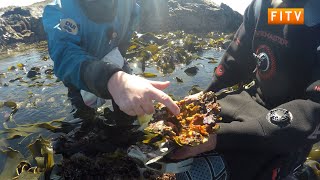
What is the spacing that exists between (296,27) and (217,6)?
10.1 m

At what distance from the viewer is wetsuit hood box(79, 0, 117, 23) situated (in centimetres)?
222

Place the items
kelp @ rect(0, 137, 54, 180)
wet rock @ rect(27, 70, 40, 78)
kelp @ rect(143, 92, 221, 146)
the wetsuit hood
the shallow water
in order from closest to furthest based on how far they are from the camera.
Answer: kelp @ rect(143, 92, 221, 146)
the wetsuit hood
kelp @ rect(0, 137, 54, 180)
the shallow water
wet rock @ rect(27, 70, 40, 78)

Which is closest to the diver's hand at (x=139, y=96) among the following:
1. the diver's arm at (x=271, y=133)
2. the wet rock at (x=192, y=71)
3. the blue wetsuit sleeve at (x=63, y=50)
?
the diver's arm at (x=271, y=133)

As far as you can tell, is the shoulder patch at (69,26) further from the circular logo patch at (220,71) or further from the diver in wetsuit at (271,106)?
the circular logo patch at (220,71)

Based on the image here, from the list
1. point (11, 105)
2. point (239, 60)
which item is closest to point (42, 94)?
point (11, 105)

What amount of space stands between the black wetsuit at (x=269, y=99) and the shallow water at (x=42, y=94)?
1.75 meters

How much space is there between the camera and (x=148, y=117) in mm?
2064

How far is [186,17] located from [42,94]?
7.11 metres

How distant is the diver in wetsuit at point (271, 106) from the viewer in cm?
165

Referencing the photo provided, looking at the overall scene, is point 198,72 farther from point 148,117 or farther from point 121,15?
point 148,117

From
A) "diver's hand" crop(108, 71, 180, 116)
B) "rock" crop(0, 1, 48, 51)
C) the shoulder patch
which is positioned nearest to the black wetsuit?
"diver's hand" crop(108, 71, 180, 116)

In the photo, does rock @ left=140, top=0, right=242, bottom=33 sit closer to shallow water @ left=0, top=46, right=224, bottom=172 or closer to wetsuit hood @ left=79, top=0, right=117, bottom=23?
shallow water @ left=0, top=46, right=224, bottom=172

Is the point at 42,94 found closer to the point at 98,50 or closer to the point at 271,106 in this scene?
the point at 98,50

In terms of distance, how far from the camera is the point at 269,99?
2.16 meters
